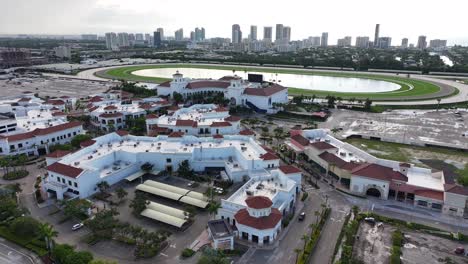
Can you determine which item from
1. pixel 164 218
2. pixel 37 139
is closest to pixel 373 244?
pixel 164 218

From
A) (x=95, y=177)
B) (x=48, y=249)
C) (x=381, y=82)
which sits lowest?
(x=48, y=249)

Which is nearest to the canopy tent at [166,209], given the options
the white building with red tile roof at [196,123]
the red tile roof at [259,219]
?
the red tile roof at [259,219]

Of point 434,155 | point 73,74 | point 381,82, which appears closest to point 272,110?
point 434,155

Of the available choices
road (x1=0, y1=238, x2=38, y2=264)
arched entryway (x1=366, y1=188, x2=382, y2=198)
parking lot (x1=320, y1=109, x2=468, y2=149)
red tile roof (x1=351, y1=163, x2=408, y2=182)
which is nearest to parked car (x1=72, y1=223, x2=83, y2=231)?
road (x1=0, y1=238, x2=38, y2=264)

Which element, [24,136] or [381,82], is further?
[381,82]

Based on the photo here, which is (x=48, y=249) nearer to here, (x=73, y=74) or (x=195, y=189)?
(x=195, y=189)

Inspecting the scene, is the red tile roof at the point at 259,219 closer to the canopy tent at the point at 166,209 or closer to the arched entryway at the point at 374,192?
the canopy tent at the point at 166,209
